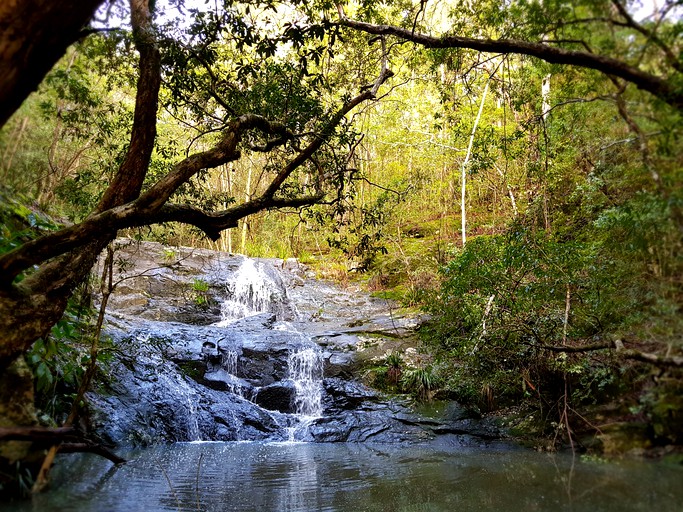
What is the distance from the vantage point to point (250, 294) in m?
17.9

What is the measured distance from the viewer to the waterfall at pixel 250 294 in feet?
55.5

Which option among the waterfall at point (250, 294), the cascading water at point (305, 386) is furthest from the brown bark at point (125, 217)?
the waterfall at point (250, 294)

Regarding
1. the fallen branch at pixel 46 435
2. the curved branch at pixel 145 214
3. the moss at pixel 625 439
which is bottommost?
the moss at pixel 625 439

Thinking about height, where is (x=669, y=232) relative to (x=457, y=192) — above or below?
below

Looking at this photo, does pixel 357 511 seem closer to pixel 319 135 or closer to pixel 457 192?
pixel 319 135

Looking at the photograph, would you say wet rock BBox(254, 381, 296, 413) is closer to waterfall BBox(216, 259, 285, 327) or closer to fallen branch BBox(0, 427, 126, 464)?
waterfall BBox(216, 259, 285, 327)

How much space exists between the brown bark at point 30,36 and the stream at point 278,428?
3163 mm

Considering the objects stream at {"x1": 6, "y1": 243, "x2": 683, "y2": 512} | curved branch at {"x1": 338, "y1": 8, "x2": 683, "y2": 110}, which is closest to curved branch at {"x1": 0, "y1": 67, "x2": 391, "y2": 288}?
stream at {"x1": 6, "y1": 243, "x2": 683, "y2": 512}

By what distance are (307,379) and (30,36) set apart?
1049cm

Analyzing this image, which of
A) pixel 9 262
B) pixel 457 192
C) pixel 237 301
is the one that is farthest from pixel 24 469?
pixel 457 192

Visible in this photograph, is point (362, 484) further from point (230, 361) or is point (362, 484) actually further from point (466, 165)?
point (466, 165)

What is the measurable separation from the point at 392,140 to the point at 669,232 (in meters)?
15.3

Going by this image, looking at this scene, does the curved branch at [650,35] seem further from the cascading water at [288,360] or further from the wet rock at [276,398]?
the wet rock at [276,398]

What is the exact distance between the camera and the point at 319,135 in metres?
6.23
